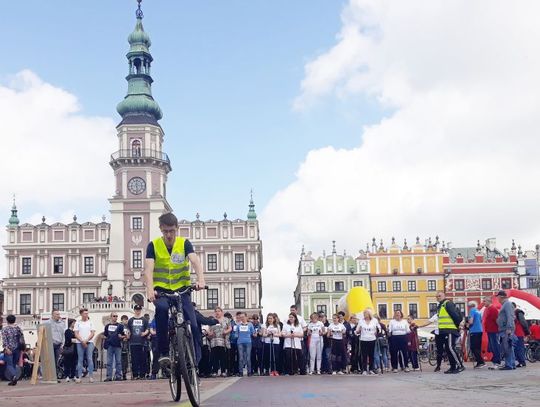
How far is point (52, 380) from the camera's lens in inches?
712

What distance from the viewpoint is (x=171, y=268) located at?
8.27m

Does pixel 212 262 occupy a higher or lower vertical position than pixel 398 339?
higher

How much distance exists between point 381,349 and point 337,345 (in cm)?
285

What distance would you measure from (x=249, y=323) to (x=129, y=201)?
162ft

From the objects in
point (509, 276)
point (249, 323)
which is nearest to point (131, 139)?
point (509, 276)

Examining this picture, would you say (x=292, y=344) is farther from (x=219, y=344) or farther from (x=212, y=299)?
(x=212, y=299)

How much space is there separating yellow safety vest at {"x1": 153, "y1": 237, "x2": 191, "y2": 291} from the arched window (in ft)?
203

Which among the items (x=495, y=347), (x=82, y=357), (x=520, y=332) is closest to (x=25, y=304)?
(x=82, y=357)

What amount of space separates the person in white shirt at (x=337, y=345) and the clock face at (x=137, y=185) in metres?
49.8

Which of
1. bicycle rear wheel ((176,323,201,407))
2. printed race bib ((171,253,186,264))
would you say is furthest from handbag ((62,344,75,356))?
bicycle rear wheel ((176,323,201,407))

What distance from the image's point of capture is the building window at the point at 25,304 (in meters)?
68.8

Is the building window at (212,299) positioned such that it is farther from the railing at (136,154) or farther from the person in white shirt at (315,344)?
the person in white shirt at (315,344)

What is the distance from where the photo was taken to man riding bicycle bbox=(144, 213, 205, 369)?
809 centimetres

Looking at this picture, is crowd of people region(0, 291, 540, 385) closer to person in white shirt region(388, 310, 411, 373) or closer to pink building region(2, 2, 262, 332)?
person in white shirt region(388, 310, 411, 373)
